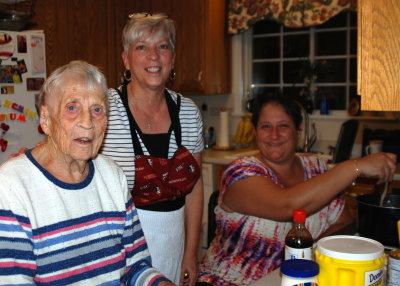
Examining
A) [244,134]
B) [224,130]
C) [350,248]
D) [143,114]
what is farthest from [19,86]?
[350,248]

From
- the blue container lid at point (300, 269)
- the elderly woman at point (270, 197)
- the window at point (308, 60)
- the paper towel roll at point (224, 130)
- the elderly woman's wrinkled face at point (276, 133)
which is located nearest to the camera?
the blue container lid at point (300, 269)

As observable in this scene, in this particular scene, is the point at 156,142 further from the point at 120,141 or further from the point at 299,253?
the point at 299,253

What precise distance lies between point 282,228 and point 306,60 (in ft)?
8.89

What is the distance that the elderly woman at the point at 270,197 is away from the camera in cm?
166

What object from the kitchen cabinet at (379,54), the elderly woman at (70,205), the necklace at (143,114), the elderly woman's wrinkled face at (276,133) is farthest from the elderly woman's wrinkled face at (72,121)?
the elderly woman's wrinkled face at (276,133)

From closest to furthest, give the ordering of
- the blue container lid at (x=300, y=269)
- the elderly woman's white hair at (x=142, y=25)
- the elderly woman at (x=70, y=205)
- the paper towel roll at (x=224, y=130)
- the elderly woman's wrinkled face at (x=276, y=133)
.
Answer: the blue container lid at (x=300, y=269)
the elderly woman at (x=70, y=205)
the elderly woman's white hair at (x=142, y=25)
the elderly woman's wrinkled face at (x=276, y=133)
the paper towel roll at (x=224, y=130)

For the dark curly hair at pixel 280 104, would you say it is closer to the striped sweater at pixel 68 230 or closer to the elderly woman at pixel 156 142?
the elderly woman at pixel 156 142

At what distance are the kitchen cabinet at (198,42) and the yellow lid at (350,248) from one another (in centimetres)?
315

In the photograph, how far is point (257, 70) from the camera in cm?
459

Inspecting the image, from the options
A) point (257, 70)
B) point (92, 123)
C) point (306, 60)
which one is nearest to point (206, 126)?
point (257, 70)

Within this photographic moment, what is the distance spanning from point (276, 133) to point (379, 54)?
0.93m

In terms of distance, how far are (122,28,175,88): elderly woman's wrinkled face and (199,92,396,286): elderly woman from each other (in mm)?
446

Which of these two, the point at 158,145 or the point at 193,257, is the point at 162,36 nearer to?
the point at 158,145

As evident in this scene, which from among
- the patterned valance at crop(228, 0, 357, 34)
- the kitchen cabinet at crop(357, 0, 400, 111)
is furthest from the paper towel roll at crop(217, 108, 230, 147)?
the kitchen cabinet at crop(357, 0, 400, 111)
